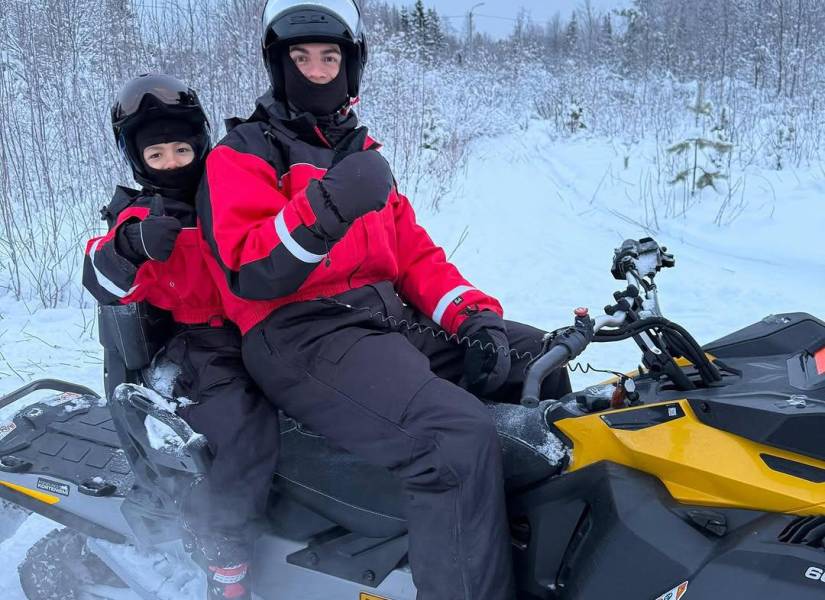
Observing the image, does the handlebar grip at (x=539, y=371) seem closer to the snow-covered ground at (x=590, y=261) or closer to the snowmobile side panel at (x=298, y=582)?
the snowmobile side panel at (x=298, y=582)

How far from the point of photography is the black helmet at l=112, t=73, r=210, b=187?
2.11 m

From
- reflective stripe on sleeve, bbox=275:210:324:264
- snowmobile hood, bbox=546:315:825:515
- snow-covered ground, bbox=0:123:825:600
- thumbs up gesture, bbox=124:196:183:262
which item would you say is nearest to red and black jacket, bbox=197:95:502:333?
reflective stripe on sleeve, bbox=275:210:324:264

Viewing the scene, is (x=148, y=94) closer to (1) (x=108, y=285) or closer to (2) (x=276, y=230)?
(1) (x=108, y=285)

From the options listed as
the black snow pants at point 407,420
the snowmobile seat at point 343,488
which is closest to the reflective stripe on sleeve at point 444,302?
Result: the black snow pants at point 407,420

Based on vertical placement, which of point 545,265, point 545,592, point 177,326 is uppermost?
point 177,326

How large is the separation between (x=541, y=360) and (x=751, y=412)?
→ 413mm

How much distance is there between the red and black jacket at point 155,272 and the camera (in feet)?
6.31

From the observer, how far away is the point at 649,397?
1677 mm

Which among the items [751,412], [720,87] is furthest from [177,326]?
[720,87]

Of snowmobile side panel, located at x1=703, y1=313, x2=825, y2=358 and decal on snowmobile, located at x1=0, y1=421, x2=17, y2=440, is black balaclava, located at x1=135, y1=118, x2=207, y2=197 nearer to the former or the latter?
decal on snowmobile, located at x1=0, y1=421, x2=17, y2=440

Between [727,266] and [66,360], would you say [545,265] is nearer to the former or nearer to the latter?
[727,266]

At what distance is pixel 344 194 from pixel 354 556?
3.03 ft

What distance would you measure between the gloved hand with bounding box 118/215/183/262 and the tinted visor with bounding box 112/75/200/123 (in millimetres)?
404

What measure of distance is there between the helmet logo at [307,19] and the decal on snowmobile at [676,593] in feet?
5.62
